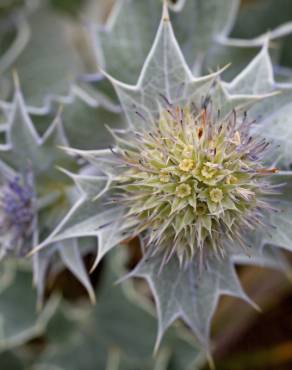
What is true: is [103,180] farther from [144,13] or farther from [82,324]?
[82,324]

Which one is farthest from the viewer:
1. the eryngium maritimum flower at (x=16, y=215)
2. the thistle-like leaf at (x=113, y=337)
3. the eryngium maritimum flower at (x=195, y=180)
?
the thistle-like leaf at (x=113, y=337)

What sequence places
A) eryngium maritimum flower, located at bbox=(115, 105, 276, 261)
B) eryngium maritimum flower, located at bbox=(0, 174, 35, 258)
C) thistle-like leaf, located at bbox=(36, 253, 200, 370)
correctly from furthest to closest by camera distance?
thistle-like leaf, located at bbox=(36, 253, 200, 370)
eryngium maritimum flower, located at bbox=(0, 174, 35, 258)
eryngium maritimum flower, located at bbox=(115, 105, 276, 261)

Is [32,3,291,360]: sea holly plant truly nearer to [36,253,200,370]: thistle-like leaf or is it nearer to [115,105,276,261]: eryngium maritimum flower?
[115,105,276,261]: eryngium maritimum flower

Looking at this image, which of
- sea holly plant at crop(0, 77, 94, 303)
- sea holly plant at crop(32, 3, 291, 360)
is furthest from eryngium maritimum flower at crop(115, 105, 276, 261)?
sea holly plant at crop(0, 77, 94, 303)

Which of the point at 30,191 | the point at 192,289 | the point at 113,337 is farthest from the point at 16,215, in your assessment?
the point at 113,337

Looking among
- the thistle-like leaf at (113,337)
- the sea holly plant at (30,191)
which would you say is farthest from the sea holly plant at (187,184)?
the thistle-like leaf at (113,337)

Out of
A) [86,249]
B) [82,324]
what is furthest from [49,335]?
[86,249]

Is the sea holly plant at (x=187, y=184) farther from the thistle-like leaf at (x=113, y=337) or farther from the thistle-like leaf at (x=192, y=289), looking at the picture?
the thistle-like leaf at (x=113, y=337)

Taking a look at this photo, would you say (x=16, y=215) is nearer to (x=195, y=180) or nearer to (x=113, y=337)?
(x=195, y=180)

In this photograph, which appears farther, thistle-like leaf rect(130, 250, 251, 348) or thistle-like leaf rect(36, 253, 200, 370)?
thistle-like leaf rect(36, 253, 200, 370)
